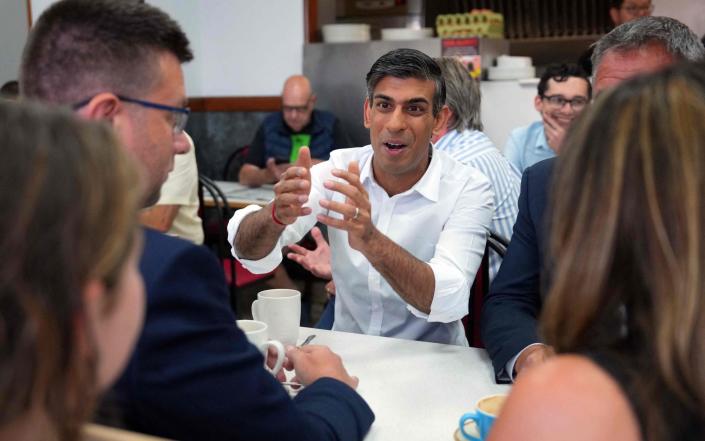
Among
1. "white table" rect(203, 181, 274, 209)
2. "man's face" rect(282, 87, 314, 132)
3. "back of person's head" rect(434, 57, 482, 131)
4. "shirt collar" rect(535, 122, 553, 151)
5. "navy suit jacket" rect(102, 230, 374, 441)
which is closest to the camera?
"navy suit jacket" rect(102, 230, 374, 441)

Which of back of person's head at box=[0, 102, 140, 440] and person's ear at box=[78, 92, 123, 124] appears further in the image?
person's ear at box=[78, 92, 123, 124]

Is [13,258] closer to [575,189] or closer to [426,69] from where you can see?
[575,189]

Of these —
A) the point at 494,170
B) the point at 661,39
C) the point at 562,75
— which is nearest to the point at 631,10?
the point at 562,75

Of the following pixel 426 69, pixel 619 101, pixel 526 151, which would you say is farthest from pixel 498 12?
pixel 619 101

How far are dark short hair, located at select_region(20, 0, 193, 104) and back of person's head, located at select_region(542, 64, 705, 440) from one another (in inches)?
29.8

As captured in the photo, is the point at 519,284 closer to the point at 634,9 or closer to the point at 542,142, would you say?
the point at 542,142

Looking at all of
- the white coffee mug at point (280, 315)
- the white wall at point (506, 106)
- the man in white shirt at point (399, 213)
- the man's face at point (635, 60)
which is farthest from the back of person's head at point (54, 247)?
the white wall at point (506, 106)

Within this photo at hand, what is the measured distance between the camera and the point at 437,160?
2293mm

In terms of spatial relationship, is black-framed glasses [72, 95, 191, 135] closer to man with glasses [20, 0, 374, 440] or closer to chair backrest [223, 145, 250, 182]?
man with glasses [20, 0, 374, 440]

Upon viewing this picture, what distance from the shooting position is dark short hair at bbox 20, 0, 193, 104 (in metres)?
1.24

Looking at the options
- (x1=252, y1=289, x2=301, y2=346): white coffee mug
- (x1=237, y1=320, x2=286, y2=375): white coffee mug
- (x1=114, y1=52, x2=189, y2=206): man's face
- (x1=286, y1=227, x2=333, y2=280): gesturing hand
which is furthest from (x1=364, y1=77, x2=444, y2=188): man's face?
(x1=114, y1=52, x2=189, y2=206): man's face

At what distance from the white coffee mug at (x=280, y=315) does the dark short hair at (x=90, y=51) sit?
0.61 m

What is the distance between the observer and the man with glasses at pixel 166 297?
0.98 m

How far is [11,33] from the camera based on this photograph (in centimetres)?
429
